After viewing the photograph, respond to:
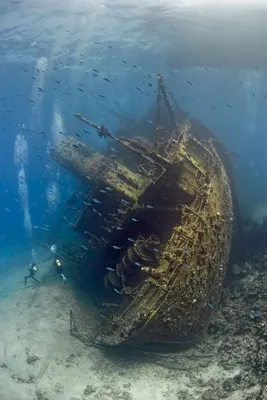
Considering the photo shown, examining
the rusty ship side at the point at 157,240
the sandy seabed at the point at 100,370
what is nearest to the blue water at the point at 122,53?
the rusty ship side at the point at 157,240

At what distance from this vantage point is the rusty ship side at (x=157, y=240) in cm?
964

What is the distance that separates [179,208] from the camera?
1278 centimetres

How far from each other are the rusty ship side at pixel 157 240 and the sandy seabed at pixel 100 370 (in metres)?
0.86

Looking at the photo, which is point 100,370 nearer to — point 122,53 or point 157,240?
point 157,240

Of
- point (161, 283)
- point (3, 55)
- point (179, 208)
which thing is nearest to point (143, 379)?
point (161, 283)

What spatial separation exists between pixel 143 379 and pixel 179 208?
6.02 m

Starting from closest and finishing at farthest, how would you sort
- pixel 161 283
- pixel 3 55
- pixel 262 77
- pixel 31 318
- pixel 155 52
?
pixel 161 283
pixel 31 318
pixel 3 55
pixel 155 52
pixel 262 77

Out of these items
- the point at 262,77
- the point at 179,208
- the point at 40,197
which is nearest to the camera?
the point at 179,208

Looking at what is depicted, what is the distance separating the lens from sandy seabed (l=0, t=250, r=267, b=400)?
9.06 m

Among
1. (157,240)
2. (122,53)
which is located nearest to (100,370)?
(157,240)

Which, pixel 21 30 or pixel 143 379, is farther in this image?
pixel 21 30

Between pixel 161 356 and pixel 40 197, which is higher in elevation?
pixel 161 356

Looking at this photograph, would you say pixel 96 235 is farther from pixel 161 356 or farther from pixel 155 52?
pixel 155 52

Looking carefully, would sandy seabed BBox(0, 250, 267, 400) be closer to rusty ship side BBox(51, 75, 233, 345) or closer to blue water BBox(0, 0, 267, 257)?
rusty ship side BBox(51, 75, 233, 345)
